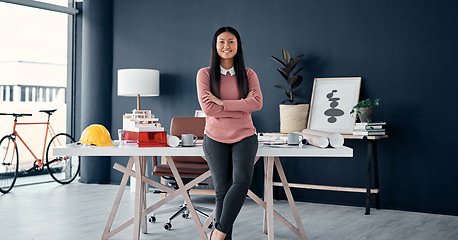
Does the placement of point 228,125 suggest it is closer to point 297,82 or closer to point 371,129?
point 371,129

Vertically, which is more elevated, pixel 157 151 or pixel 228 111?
pixel 228 111

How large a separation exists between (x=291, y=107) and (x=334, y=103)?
479mm

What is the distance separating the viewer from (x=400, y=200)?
4.55 meters

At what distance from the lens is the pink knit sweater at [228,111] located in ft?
8.81

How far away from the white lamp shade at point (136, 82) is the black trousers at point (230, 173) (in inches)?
108

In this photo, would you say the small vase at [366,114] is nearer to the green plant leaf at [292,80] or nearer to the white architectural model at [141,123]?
the green plant leaf at [292,80]

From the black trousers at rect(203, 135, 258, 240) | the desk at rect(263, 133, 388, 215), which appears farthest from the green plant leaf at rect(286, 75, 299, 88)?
the black trousers at rect(203, 135, 258, 240)

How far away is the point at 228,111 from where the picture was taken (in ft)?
8.91

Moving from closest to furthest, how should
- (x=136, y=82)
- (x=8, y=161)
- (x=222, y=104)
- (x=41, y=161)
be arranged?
(x=222, y=104) < (x=136, y=82) < (x=8, y=161) < (x=41, y=161)

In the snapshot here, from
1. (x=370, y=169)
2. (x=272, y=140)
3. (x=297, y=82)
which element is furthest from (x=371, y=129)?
(x=272, y=140)

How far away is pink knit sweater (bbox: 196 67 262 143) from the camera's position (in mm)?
2686

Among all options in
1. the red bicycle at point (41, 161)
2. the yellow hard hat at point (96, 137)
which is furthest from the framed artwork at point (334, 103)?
the red bicycle at point (41, 161)

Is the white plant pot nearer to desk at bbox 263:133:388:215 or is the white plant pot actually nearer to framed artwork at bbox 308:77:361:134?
framed artwork at bbox 308:77:361:134

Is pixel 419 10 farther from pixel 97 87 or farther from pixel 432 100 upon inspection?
pixel 97 87
